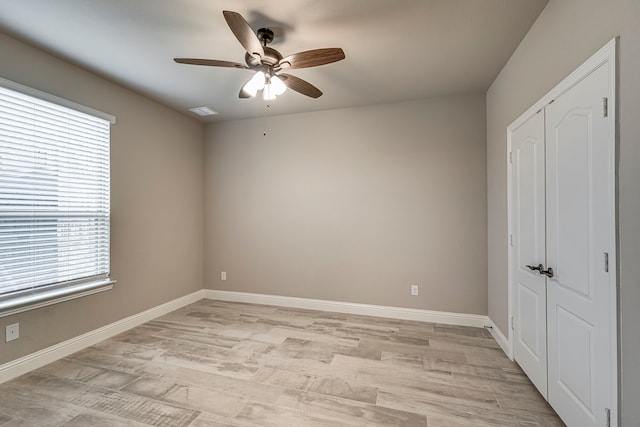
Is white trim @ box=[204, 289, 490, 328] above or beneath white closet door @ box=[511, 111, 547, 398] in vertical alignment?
beneath

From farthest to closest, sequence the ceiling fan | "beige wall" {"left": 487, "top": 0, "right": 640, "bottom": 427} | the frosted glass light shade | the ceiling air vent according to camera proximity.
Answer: the ceiling air vent
the frosted glass light shade
the ceiling fan
"beige wall" {"left": 487, "top": 0, "right": 640, "bottom": 427}

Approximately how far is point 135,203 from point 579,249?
408cm

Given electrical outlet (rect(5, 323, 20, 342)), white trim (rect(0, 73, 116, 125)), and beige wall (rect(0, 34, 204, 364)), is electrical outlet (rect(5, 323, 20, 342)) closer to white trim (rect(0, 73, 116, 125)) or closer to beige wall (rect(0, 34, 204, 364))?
beige wall (rect(0, 34, 204, 364))

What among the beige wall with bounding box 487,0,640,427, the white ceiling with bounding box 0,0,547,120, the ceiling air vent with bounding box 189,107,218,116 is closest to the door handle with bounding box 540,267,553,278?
the beige wall with bounding box 487,0,640,427

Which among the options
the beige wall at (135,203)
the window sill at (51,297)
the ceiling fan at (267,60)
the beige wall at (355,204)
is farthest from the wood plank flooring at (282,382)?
the ceiling fan at (267,60)

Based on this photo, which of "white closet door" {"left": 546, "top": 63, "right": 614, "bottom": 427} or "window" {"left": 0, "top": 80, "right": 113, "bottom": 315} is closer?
"white closet door" {"left": 546, "top": 63, "right": 614, "bottom": 427}

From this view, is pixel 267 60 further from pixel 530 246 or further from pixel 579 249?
pixel 530 246

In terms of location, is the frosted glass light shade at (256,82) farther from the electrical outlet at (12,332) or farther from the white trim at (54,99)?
the electrical outlet at (12,332)

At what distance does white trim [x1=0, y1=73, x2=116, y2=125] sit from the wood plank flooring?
2.35m

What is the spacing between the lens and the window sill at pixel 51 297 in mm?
2232

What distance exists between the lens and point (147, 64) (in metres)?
2.66

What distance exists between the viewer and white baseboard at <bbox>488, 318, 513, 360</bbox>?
2583 millimetres

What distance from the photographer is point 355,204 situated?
3.75 m

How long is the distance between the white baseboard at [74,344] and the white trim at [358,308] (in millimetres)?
859
